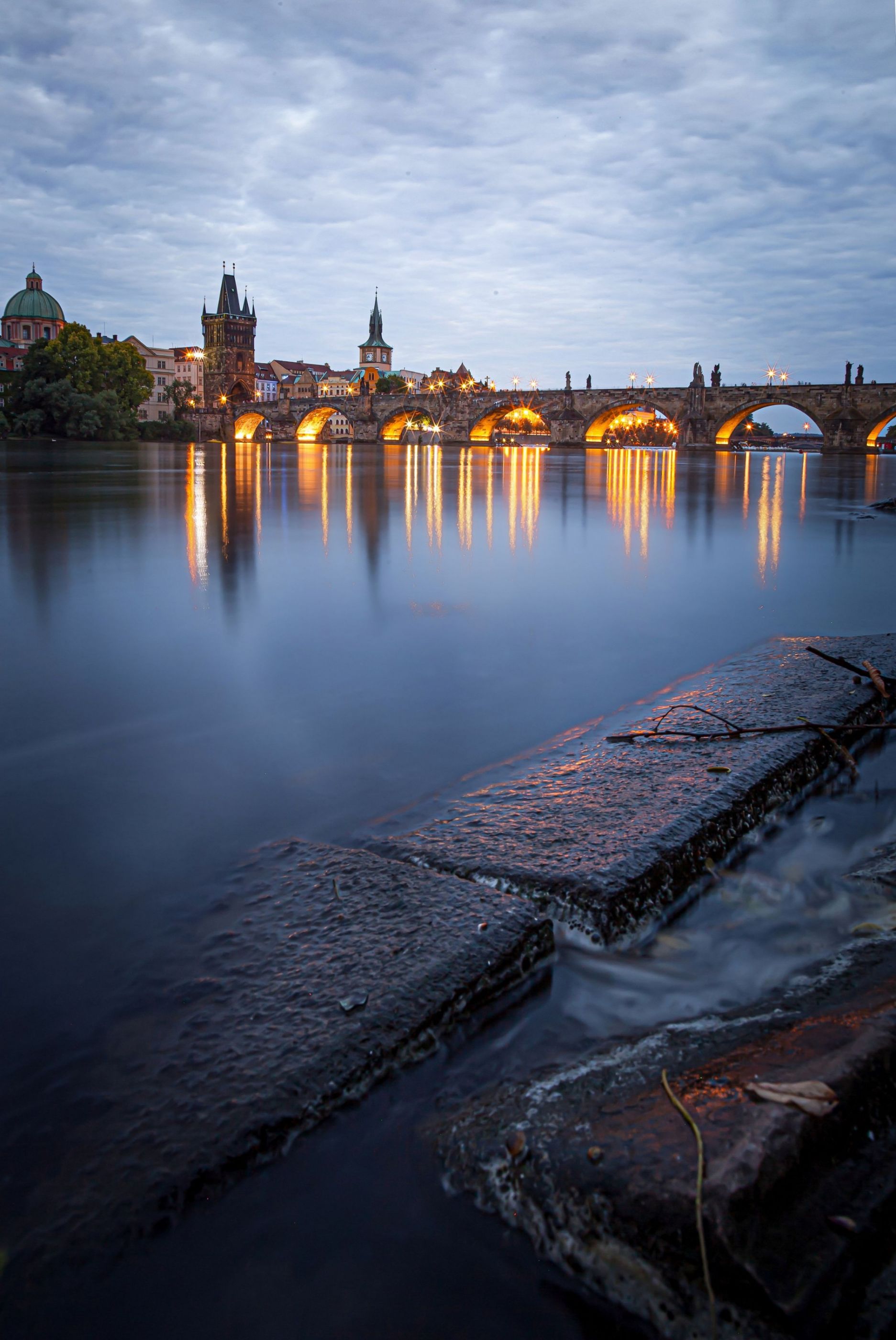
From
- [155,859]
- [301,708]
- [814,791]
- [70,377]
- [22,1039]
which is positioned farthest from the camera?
[70,377]

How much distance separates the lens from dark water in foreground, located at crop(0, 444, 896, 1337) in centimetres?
195

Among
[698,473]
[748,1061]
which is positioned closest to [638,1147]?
[748,1061]

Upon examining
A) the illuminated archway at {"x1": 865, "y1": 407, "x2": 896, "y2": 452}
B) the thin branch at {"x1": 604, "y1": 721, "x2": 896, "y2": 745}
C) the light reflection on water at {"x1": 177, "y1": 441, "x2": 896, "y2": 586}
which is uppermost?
the illuminated archway at {"x1": 865, "y1": 407, "x2": 896, "y2": 452}

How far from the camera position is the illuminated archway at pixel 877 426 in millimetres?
54150

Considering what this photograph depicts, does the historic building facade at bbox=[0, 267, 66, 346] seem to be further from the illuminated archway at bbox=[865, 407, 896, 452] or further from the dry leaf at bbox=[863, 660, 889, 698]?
the dry leaf at bbox=[863, 660, 889, 698]

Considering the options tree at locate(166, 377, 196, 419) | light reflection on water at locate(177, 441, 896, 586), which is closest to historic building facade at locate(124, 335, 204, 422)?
tree at locate(166, 377, 196, 419)

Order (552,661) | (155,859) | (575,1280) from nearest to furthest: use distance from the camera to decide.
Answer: (575,1280), (155,859), (552,661)

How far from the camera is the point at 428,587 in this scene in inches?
260

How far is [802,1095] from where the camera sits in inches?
55.2

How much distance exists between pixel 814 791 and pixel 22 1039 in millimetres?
2583

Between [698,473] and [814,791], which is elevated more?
[698,473]

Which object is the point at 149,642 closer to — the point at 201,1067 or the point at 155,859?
the point at 155,859

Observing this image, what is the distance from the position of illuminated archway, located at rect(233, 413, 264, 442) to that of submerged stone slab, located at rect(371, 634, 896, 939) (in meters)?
90.7

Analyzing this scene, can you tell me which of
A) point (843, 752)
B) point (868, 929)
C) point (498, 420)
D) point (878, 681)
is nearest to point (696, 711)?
point (843, 752)
